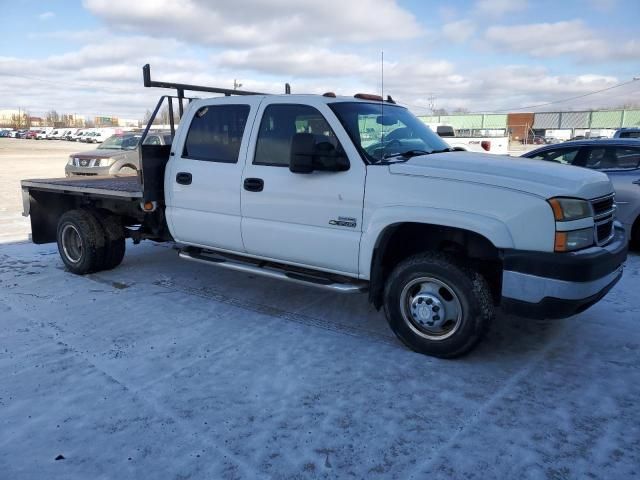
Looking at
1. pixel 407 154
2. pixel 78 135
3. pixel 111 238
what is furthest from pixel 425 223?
pixel 78 135

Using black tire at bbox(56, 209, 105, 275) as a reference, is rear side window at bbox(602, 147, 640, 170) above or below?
above

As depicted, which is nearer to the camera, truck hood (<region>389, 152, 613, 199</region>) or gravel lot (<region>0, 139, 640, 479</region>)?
gravel lot (<region>0, 139, 640, 479</region>)

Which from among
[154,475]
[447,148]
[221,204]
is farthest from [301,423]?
[447,148]

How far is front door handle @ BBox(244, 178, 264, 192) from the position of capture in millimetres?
4680

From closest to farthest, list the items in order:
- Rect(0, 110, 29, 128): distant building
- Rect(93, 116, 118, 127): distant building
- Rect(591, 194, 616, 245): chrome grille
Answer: Rect(591, 194, 616, 245): chrome grille < Rect(0, 110, 29, 128): distant building < Rect(93, 116, 118, 127): distant building

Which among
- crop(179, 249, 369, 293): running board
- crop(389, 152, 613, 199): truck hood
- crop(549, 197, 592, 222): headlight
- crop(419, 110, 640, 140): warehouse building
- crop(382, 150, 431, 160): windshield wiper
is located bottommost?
crop(179, 249, 369, 293): running board

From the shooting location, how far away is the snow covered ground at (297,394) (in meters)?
2.82

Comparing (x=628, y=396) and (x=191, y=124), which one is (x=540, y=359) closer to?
(x=628, y=396)

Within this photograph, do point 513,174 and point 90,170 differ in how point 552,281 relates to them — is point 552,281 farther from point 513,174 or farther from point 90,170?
point 90,170

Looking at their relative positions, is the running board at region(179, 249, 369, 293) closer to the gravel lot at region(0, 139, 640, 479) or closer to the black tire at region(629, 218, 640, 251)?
the gravel lot at region(0, 139, 640, 479)

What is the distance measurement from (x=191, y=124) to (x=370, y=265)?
249 cm

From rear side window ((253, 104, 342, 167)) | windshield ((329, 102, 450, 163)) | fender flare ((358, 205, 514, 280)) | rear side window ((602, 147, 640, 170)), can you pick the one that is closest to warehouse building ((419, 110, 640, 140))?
rear side window ((602, 147, 640, 170))

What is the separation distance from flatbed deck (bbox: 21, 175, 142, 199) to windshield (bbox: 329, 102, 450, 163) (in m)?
2.43

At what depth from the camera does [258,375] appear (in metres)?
3.79
